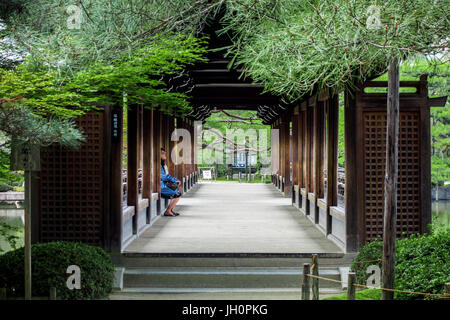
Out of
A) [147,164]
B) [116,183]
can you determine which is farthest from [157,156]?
[116,183]

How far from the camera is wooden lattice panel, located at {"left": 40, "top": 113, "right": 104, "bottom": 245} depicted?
6215mm

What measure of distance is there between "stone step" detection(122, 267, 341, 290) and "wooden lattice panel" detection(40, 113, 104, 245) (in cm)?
82

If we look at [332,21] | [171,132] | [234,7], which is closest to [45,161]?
[234,7]

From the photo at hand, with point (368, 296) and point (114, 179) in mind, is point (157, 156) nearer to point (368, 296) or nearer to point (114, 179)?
point (114, 179)

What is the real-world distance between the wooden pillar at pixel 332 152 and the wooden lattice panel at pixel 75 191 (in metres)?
3.15

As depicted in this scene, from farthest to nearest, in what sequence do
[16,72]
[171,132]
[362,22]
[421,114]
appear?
1. [171,132]
2. [421,114]
3. [16,72]
4. [362,22]

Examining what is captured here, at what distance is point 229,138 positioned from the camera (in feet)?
81.9

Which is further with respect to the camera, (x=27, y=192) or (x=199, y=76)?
(x=199, y=76)

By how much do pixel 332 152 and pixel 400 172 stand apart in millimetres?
1356

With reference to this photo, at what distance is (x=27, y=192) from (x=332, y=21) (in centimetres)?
287

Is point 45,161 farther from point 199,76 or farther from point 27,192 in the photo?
point 199,76

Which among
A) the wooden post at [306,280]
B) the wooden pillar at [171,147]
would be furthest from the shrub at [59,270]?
the wooden pillar at [171,147]

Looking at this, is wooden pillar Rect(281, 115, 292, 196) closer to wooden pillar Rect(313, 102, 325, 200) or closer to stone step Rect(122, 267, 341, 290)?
wooden pillar Rect(313, 102, 325, 200)
